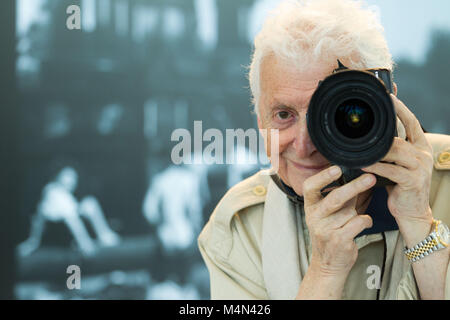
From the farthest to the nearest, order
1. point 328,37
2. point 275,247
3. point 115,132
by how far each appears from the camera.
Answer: point 115,132 < point 275,247 < point 328,37

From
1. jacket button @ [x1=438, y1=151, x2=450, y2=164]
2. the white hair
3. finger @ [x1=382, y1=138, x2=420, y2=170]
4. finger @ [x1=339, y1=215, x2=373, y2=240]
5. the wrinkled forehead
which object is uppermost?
the white hair

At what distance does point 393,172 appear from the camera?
708mm

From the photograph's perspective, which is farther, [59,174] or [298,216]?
[59,174]

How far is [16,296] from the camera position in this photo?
2.20m

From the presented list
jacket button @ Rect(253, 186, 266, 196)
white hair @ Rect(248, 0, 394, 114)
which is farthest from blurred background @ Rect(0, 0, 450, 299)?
white hair @ Rect(248, 0, 394, 114)

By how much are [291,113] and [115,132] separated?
59.7 inches

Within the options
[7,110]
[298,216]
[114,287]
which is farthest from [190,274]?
[298,216]

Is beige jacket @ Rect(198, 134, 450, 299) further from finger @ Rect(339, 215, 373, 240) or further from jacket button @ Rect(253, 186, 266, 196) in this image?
finger @ Rect(339, 215, 373, 240)

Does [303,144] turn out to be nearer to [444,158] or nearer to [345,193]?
[345,193]

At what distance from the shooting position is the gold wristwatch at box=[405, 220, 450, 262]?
72 centimetres

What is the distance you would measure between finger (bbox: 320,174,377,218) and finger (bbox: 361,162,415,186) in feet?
0.04

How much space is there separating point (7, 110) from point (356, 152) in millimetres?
1972

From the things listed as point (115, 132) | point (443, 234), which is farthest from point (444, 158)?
point (115, 132)
